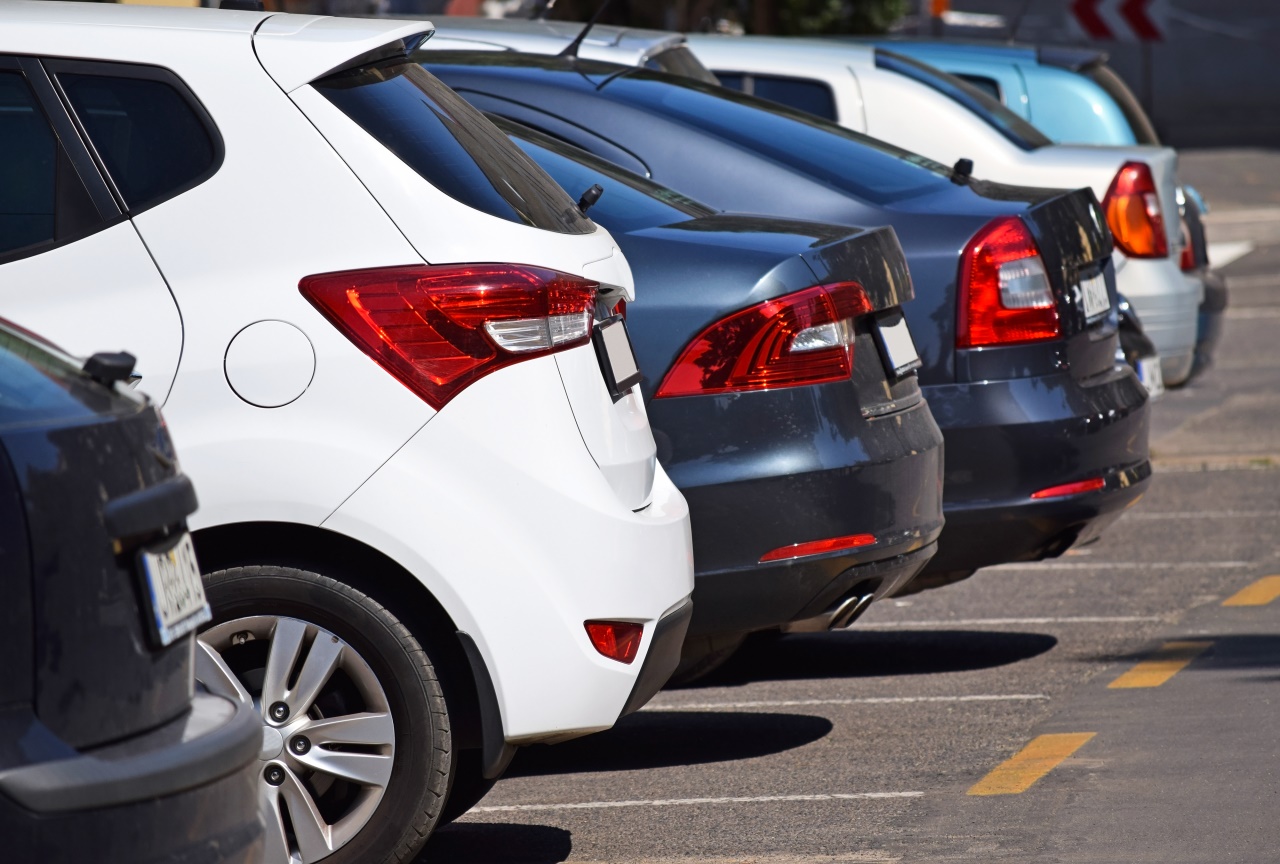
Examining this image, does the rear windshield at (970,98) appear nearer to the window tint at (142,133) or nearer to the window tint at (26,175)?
the window tint at (142,133)

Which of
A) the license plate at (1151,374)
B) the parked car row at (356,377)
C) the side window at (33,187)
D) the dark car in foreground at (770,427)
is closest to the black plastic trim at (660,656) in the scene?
the parked car row at (356,377)

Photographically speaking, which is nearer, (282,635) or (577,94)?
(282,635)

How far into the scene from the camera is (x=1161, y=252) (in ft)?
31.3

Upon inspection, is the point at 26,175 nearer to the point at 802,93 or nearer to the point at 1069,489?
the point at 1069,489

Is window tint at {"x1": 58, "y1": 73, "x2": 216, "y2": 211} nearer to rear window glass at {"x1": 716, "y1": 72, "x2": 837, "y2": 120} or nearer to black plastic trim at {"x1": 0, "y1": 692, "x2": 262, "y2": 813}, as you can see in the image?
black plastic trim at {"x1": 0, "y1": 692, "x2": 262, "y2": 813}

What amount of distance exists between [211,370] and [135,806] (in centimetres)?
131

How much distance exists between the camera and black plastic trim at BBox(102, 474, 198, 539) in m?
3.12

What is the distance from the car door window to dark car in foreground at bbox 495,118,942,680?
131cm

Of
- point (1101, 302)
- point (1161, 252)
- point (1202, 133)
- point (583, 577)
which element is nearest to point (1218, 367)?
point (1161, 252)

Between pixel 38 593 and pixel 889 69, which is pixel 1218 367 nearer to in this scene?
pixel 889 69

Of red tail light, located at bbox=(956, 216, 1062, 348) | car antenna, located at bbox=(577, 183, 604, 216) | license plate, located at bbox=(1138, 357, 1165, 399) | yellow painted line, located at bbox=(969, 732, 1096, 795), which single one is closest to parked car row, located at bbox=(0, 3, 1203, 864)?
car antenna, located at bbox=(577, 183, 604, 216)

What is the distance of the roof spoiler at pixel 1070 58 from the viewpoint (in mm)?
11242

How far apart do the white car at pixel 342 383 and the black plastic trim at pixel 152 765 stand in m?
0.85

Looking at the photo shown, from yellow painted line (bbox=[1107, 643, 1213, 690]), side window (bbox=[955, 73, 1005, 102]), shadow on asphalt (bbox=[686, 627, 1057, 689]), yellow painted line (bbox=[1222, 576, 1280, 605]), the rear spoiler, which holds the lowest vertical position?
shadow on asphalt (bbox=[686, 627, 1057, 689])
